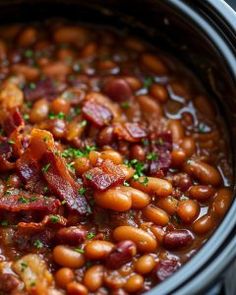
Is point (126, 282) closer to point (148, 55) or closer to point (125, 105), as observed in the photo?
point (125, 105)

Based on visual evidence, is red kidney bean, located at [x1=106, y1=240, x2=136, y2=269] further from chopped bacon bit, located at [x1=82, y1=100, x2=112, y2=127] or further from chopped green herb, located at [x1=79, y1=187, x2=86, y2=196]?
chopped bacon bit, located at [x1=82, y1=100, x2=112, y2=127]

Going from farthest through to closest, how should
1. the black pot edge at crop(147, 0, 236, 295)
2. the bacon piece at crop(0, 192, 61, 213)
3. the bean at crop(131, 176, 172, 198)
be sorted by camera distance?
the bean at crop(131, 176, 172, 198), the bacon piece at crop(0, 192, 61, 213), the black pot edge at crop(147, 0, 236, 295)

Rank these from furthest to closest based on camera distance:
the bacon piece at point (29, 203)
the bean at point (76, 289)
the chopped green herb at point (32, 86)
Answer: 1. the chopped green herb at point (32, 86)
2. the bacon piece at point (29, 203)
3. the bean at point (76, 289)

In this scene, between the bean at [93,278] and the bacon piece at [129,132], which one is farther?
the bacon piece at [129,132]

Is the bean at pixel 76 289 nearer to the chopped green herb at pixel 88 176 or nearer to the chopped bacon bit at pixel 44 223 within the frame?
the chopped bacon bit at pixel 44 223

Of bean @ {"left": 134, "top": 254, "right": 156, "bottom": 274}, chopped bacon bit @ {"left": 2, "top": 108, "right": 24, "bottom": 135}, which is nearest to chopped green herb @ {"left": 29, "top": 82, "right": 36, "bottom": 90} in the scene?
chopped bacon bit @ {"left": 2, "top": 108, "right": 24, "bottom": 135}

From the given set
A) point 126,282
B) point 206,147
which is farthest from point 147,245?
point 206,147

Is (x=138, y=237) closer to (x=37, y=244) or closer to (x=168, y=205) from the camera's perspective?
(x=168, y=205)

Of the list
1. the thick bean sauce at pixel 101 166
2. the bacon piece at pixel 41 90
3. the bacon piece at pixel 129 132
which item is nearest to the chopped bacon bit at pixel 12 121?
the thick bean sauce at pixel 101 166
